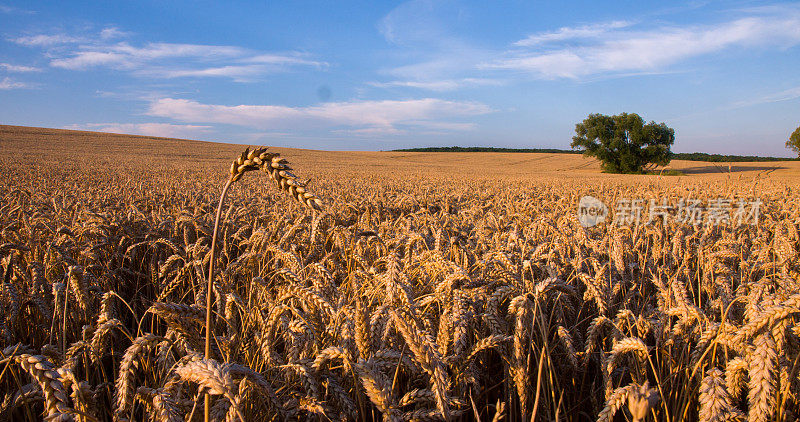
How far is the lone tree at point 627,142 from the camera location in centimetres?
4675

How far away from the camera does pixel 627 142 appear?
48562 millimetres

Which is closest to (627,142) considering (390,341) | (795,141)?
(795,141)

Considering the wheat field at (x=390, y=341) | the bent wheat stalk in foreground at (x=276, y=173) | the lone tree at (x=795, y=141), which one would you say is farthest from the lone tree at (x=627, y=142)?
the bent wheat stalk in foreground at (x=276, y=173)

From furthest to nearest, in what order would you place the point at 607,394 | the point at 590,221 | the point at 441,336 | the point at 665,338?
1. the point at 590,221
2. the point at 665,338
3. the point at 441,336
4. the point at 607,394

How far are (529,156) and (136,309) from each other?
59107mm

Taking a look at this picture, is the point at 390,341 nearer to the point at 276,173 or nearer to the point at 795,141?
the point at 276,173

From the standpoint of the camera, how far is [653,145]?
47000 mm

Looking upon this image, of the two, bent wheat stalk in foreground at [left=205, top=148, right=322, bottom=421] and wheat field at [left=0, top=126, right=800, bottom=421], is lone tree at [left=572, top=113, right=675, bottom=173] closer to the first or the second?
wheat field at [left=0, top=126, right=800, bottom=421]

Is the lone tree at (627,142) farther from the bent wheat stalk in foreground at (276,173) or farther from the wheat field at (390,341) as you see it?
the bent wheat stalk in foreground at (276,173)

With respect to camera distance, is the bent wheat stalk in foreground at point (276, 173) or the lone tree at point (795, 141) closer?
the bent wheat stalk in foreground at point (276, 173)

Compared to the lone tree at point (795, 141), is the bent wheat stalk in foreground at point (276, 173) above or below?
below

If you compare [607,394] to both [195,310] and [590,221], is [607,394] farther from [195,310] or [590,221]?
[590,221]

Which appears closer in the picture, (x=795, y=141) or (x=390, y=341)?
(x=390, y=341)

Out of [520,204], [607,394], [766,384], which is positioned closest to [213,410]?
[607,394]
